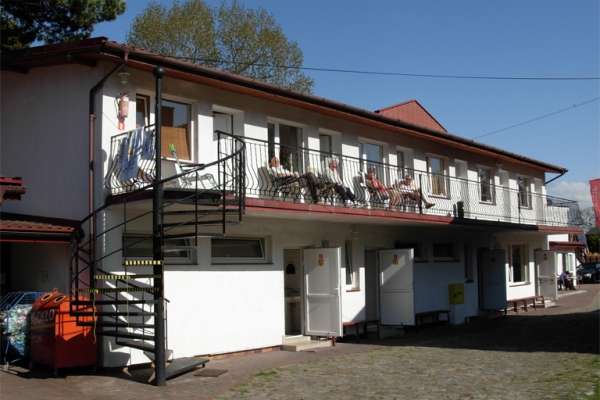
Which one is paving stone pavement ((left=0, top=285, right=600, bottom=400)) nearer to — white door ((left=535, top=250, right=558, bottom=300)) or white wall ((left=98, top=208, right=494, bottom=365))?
white wall ((left=98, top=208, right=494, bottom=365))

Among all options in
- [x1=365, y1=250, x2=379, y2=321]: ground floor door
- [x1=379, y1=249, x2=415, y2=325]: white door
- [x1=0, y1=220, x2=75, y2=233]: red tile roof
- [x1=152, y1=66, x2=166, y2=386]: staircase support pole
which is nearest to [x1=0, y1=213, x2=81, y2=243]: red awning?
[x1=0, y1=220, x2=75, y2=233]: red tile roof

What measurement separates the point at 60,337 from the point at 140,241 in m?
1.91

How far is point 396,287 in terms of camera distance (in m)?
17.0

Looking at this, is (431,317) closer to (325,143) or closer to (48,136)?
(325,143)

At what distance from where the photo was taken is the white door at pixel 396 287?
1675 centimetres

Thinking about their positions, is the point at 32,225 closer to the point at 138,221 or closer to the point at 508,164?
the point at 138,221

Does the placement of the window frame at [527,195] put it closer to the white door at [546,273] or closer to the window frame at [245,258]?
the white door at [546,273]

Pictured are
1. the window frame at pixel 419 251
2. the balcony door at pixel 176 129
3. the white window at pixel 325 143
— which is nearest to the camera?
the balcony door at pixel 176 129

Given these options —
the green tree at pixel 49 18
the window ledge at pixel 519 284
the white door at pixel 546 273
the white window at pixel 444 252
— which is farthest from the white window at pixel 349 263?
the white door at pixel 546 273

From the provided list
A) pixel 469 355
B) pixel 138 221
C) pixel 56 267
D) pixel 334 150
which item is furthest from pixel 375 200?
pixel 56 267

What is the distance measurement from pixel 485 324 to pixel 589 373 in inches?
367

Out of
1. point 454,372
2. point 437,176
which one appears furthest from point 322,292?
point 437,176

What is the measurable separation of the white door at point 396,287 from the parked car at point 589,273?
32.2 m

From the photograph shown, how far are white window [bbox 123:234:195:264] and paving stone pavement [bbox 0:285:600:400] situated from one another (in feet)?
6.58
